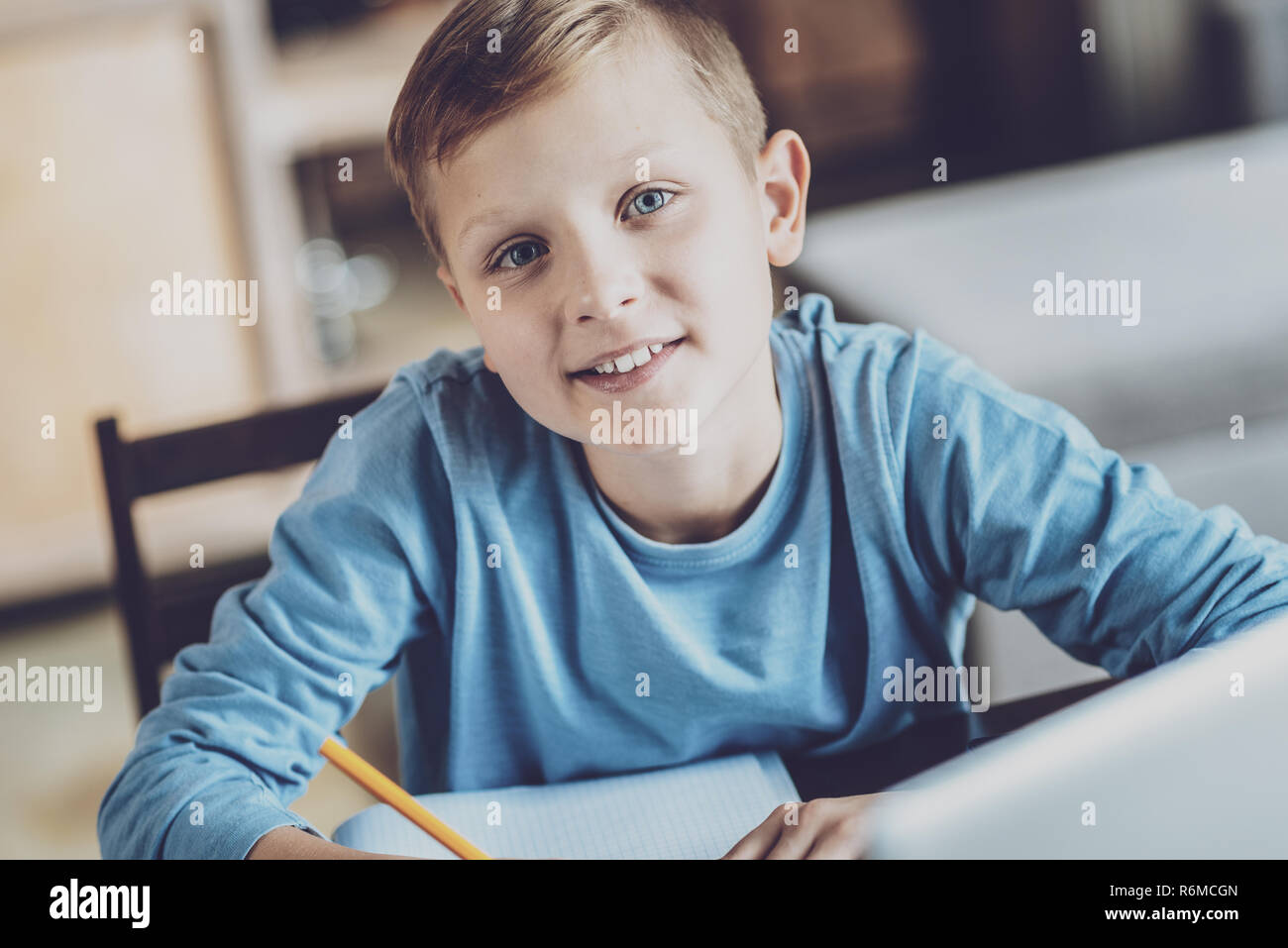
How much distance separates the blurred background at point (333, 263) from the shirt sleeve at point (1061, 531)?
17 cm

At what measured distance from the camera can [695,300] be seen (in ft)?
1.48

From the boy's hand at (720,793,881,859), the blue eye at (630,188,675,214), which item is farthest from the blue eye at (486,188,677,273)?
the boy's hand at (720,793,881,859)

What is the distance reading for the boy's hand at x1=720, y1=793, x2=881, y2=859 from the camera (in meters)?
0.35

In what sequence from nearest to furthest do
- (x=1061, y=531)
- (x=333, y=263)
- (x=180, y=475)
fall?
(x=1061, y=531) → (x=180, y=475) → (x=333, y=263)

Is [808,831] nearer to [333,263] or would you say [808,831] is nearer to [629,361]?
[629,361]

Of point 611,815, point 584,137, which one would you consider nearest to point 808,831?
point 611,815

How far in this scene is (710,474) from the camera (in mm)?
535

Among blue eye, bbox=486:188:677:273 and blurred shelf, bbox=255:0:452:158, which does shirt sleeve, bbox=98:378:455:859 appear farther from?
blurred shelf, bbox=255:0:452:158

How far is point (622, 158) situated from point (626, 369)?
77 mm

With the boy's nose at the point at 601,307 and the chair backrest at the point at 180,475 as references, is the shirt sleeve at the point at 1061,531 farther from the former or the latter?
the chair backrest at the point at 180,475

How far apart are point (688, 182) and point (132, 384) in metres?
1.17

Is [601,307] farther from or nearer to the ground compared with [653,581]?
farther from the ground
